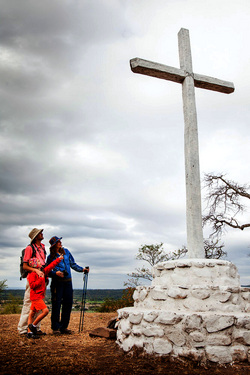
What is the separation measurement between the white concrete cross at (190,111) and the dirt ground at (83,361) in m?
1.80

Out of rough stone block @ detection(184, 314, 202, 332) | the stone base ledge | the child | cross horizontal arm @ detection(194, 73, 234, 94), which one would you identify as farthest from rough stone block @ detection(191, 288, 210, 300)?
cross horizontal arm @ detection(194, 73, 234, 94)

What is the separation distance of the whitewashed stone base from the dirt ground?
16 centimetres

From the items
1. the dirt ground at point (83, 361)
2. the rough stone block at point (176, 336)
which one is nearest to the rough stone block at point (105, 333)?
the dirt ground at point (83, 361)

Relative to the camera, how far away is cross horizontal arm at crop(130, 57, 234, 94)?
5.65 m

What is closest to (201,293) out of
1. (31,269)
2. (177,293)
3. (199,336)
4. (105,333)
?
(177,293)

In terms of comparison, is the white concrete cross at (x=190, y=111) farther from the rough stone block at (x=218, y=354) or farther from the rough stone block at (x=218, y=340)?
the rough stone block at (x=218, y=354)

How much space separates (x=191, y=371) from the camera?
11.7 ft

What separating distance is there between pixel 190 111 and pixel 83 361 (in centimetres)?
465

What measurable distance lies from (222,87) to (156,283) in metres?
4.46

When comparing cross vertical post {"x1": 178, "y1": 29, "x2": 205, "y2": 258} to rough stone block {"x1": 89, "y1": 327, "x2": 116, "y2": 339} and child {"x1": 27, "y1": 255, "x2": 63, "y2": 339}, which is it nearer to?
rough stone block {"x1": 89, "y1": 327, "x2": 116, "y2": 339}

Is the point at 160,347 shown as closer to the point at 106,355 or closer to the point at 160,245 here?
the point at 106,355

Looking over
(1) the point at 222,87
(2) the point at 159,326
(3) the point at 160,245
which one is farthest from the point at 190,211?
(3) the point at 160,245

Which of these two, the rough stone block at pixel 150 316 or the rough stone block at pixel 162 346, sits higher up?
the rough stone block at pixel 150 316

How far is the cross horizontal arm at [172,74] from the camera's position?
565cm
